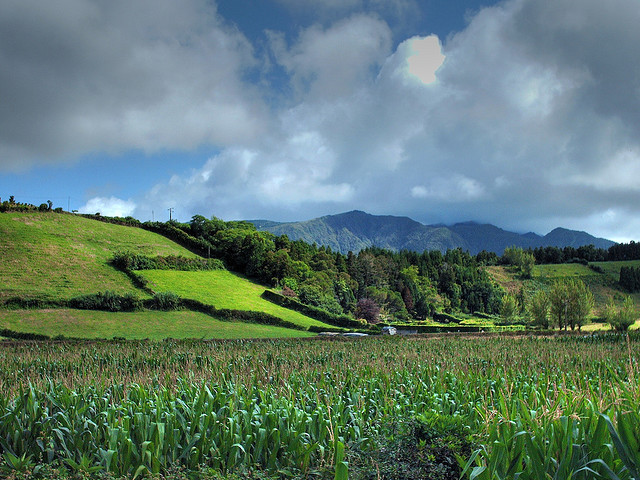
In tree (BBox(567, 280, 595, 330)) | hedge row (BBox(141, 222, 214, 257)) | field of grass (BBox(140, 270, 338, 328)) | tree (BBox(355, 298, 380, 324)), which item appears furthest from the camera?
hedge row (BBox(141, 222, 214, 257))

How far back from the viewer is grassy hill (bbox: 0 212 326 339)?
52.4m

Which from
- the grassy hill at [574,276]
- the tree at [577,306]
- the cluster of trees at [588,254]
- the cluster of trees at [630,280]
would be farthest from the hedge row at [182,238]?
the cluster of trees at [588,254]

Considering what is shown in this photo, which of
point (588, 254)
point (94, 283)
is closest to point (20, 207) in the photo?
point (94, 283)

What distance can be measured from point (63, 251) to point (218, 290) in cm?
2763

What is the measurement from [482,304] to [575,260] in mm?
66353

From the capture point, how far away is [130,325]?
2119 inches

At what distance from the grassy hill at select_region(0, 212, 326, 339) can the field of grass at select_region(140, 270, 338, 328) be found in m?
0.15

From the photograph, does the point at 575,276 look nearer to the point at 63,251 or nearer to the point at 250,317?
the point at 250,317

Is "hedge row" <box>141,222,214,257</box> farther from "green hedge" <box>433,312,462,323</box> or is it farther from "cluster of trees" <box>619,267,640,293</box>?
"cluster of trees" <box>619,267,640,293</box>

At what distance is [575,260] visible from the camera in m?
168

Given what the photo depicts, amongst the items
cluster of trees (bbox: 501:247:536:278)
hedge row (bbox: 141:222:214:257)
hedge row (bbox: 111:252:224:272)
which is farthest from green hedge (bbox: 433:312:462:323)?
cluster of trees (bbox: 501:247:536:278)

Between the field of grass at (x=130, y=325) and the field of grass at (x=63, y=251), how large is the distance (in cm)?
535

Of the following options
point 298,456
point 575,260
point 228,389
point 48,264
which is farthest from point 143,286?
point 575,260

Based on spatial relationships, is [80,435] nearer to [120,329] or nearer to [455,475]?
[455,475]
